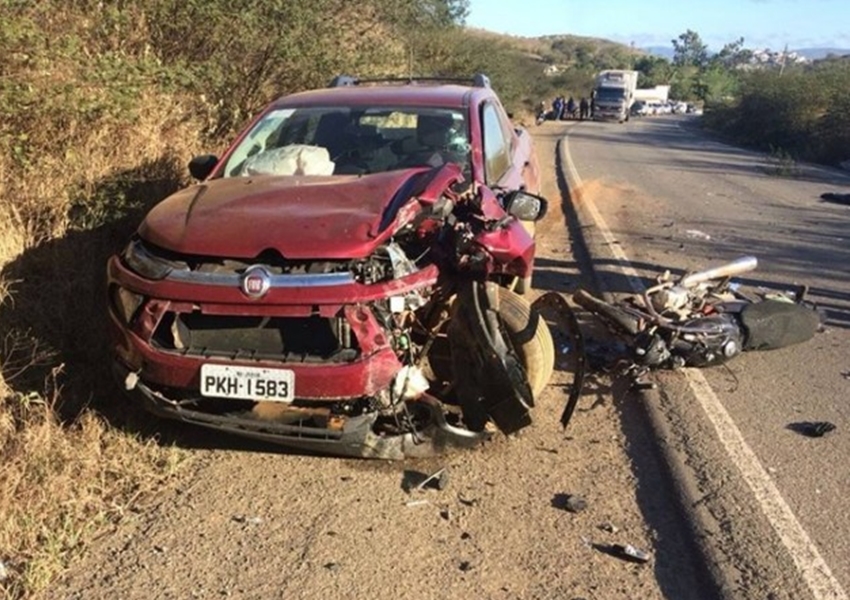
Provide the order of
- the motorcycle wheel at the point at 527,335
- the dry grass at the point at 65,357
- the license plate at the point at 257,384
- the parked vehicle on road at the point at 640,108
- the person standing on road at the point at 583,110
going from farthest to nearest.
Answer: the parked vehicle on road at the point at 640,108
the person standing on road at the point at 583,110
the motorcycle wheel at the point at 527,335
the license plate at the point at 257,384
the dry grass at the point at 65,357

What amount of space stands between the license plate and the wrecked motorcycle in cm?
205

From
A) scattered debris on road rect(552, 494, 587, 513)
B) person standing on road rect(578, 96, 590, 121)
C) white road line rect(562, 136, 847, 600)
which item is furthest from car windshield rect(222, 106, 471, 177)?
person standing on road rect(578, 96, 590, 121)

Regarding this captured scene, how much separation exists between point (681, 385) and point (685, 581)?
2182 millimetres

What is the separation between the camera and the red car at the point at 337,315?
3.71 m

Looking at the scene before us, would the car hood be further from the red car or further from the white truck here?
the white truck

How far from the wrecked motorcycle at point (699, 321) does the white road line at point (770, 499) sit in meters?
0.26

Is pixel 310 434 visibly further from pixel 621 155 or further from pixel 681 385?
pixel 621 155

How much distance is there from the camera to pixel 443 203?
4289 mm

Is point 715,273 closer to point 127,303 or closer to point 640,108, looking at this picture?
point 127,303

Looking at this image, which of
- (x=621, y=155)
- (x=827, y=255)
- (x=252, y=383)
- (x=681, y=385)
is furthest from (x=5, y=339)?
(x=621, y=155)

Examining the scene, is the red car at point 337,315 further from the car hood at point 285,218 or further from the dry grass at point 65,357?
the dry grass at point 65,357

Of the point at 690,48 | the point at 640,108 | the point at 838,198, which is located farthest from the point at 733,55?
the point at 838,198

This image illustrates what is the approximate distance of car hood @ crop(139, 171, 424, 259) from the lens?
384 cm

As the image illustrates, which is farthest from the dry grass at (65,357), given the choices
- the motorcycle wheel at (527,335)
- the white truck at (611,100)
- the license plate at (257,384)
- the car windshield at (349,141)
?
the white truck at (611,100)
